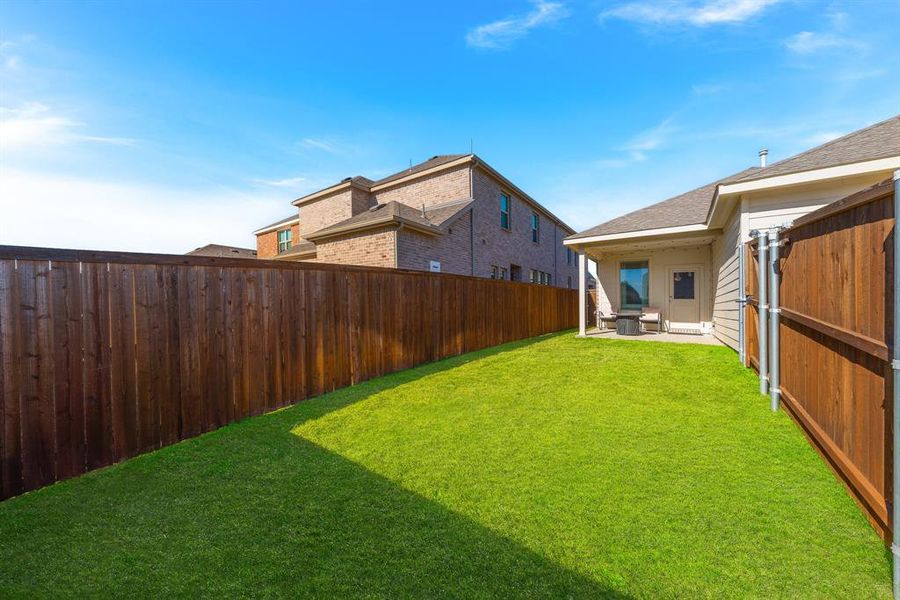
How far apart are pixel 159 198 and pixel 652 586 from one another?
11665mm

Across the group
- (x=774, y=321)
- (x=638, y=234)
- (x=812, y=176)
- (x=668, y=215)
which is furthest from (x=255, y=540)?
(x=668, y=215)

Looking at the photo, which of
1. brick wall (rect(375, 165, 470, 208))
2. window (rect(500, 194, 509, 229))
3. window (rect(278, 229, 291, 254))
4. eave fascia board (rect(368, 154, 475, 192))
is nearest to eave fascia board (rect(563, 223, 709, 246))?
brick wall (rect(375, 165, 470, 208))

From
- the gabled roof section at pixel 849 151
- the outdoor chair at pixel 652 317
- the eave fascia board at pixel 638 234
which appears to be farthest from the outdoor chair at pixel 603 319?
the gabled roof section at pixel 849 151

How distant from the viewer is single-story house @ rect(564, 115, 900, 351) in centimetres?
573

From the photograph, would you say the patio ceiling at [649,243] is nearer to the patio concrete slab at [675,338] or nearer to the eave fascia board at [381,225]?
the patio concrete slab at [675,338]

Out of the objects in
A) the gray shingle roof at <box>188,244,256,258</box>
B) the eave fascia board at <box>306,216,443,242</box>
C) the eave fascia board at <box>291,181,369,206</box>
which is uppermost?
the eave fascia board at <box>291,181,369,206</box>

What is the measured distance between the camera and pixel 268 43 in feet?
25.9

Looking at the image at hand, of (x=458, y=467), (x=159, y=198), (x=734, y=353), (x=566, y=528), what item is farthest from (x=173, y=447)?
(x=734, y=353)

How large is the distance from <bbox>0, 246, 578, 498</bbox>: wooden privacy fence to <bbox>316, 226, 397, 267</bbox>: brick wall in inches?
187

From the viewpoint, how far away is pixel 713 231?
29.0ft

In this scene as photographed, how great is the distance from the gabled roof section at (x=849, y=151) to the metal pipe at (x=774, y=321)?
2524 mm

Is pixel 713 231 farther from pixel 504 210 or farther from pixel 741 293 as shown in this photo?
pixel 504 210

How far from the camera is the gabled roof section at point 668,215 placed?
933 centimetres

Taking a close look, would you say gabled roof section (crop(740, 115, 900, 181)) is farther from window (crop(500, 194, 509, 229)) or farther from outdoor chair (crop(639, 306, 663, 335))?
window (crop(500, 194, 509, 229))
